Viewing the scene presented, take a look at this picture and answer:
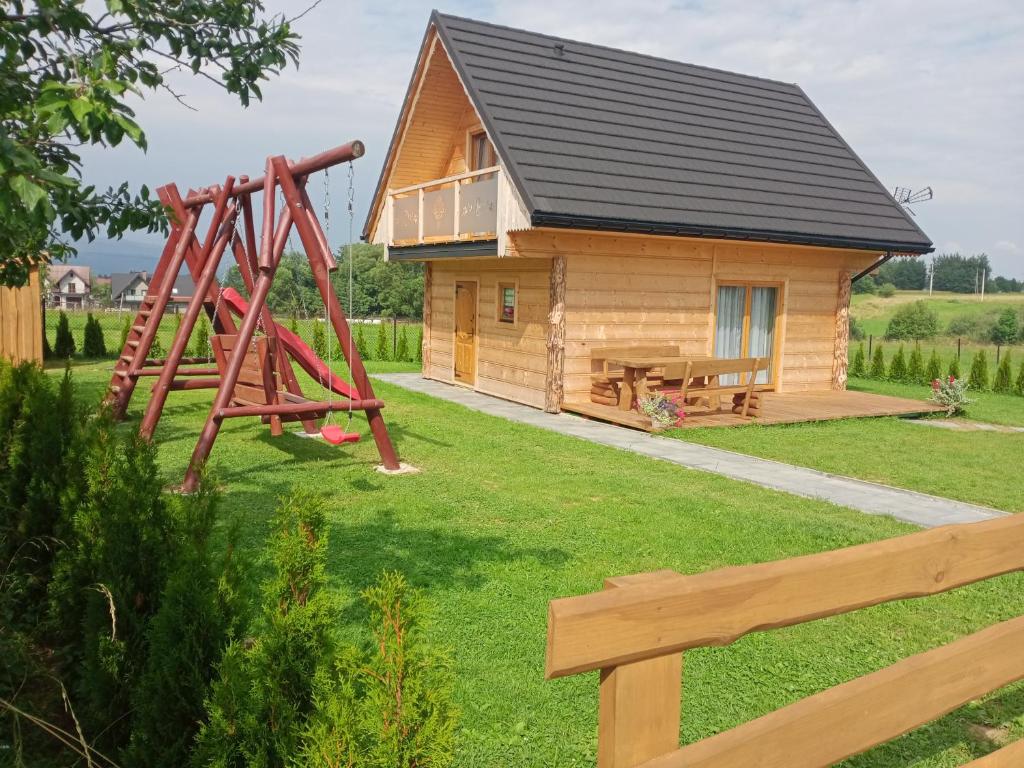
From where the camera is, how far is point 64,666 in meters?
3.50

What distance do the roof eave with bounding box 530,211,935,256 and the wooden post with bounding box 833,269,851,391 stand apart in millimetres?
881

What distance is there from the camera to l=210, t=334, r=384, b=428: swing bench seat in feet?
26.5

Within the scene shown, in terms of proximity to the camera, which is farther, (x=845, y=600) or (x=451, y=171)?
(x=451, y=171)

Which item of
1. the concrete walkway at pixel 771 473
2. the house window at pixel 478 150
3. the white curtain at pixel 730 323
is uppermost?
the house window at pixel 478 150

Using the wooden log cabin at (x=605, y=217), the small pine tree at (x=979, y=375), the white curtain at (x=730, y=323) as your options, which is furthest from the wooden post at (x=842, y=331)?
the small pine tree at (x=979, y=375)

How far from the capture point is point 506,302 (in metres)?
15.0

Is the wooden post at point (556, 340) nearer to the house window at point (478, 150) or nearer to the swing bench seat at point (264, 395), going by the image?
the house window at point (478, 150)

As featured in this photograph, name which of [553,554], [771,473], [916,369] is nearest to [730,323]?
[771,473]

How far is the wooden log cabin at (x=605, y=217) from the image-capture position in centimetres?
1280

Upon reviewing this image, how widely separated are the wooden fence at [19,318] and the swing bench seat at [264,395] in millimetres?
8246

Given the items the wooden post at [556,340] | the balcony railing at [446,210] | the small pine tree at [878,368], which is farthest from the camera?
the small pine tree at [878,368]

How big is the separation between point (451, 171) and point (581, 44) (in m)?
3.76

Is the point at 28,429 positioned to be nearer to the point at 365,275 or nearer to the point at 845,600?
the point at 845,600

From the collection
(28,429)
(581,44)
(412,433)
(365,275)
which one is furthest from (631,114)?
(365,275)
